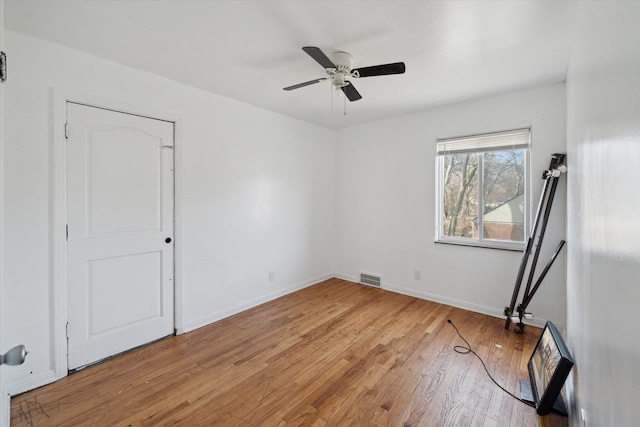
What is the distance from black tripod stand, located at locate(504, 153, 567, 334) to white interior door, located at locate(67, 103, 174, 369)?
3.63m

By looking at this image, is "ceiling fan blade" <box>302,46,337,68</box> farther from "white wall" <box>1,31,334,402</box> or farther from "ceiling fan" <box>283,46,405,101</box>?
"white wall" <box>1,31,334,402</box>

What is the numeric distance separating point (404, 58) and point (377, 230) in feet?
8.30

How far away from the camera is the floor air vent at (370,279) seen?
167 inches

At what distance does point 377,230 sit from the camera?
427 cm

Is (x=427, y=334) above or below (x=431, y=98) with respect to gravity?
below

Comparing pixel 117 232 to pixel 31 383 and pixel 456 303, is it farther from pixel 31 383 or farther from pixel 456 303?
pixel 456 303

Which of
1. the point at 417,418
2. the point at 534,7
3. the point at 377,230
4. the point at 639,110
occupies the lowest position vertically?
the point at 417,418

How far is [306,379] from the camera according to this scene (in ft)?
6.98

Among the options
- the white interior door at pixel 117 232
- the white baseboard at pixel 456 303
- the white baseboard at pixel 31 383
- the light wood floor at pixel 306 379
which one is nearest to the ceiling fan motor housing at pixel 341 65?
the white interior door at pixel 117 232

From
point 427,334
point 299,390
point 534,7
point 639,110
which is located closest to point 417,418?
point 299,390

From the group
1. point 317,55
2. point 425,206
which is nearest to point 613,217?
point 317,55

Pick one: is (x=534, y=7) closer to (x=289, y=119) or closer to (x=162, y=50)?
(x=162, y=50)

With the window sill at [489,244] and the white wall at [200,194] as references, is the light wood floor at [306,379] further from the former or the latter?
the window sill at [489,244]

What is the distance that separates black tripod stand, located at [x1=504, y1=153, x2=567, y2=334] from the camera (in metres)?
2.67
